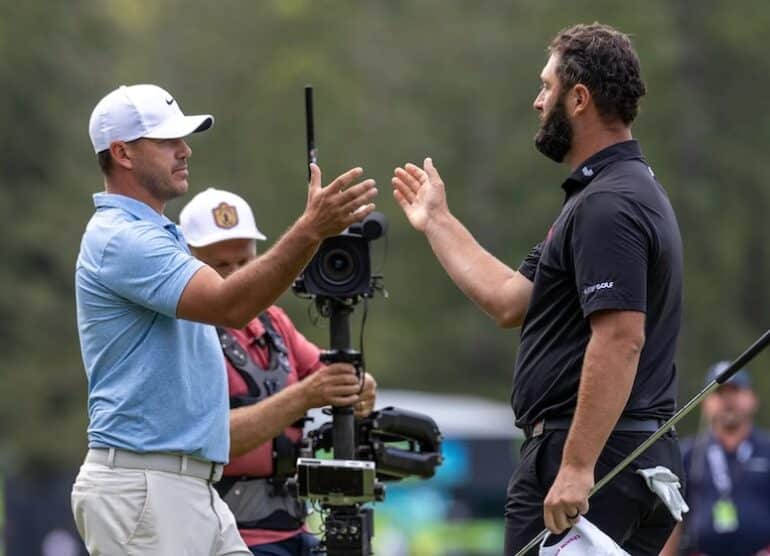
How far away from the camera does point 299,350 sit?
797 centimetres

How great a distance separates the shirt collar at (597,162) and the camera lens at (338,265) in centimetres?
109

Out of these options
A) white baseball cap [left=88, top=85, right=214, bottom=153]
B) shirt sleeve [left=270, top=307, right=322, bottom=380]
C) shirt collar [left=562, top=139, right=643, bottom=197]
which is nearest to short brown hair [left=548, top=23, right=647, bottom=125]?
shirt collar [left=562, top=139, right=643, bottom=197]

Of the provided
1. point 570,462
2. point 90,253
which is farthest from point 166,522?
point 570,462

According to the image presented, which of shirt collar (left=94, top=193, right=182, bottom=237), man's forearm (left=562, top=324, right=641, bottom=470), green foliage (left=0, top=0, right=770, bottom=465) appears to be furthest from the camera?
green foliage (left=0, top=0, right=770, bottom=465)

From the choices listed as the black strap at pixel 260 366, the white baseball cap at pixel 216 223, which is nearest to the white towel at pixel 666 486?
Answer: the black strap at pixel 260 366

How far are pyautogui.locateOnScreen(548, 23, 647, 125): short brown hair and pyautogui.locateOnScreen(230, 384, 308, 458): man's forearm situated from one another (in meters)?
1.74

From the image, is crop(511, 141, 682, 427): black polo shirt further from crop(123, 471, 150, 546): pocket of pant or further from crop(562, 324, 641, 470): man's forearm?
crop(123, 471, 150, 546): pocket of pant

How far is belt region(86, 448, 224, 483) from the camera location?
6.29 meters

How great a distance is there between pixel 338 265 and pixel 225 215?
0.92 meters

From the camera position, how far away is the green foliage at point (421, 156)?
113 ft

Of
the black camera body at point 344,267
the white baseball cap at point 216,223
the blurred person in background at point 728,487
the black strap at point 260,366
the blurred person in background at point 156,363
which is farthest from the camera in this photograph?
the blurred person in background at point 728,487

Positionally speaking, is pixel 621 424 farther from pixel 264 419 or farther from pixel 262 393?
pixel 262 393

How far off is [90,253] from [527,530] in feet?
5.72

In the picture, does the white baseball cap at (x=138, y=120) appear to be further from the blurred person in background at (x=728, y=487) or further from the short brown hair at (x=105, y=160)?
the blurred person in background at (x=728, y=487)
